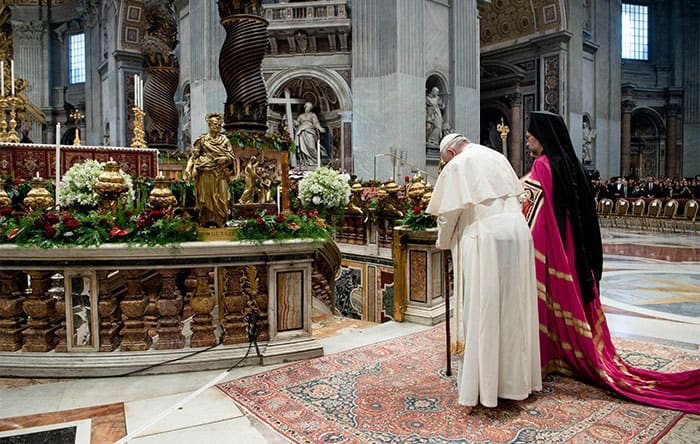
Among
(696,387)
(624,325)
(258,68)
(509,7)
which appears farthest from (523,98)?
(696,387)

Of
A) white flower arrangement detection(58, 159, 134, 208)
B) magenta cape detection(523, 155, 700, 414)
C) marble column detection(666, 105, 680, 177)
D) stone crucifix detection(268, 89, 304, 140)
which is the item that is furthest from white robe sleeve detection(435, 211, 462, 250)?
marble column detection(666, 105, 680, 177)

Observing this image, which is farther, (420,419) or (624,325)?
(624,325)

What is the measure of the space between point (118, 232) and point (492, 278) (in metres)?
2.74

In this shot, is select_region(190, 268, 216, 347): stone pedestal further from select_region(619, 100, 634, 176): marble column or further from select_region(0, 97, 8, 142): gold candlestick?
select_region(619, 100, 634, 176): marble column

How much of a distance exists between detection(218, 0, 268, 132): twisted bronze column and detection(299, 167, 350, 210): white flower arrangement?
7.59 ft

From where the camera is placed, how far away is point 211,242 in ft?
13.9

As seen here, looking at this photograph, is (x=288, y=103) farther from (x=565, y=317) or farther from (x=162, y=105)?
(x=565, y=317)

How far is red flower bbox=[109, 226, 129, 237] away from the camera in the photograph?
13.4ft

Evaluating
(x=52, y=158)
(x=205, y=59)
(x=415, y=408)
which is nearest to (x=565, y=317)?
(x=415, y=408)

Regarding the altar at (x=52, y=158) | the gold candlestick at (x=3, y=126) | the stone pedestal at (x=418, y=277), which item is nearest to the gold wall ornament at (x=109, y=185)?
the stone pedestal at (x=418, y=277)

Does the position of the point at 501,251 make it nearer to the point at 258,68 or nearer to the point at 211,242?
the point at 211,242

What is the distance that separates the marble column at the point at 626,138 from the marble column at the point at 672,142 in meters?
2.57

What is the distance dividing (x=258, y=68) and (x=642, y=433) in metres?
7.92

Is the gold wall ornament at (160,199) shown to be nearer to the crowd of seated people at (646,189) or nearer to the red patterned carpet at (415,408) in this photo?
the red patterned carpet at (415,408)
